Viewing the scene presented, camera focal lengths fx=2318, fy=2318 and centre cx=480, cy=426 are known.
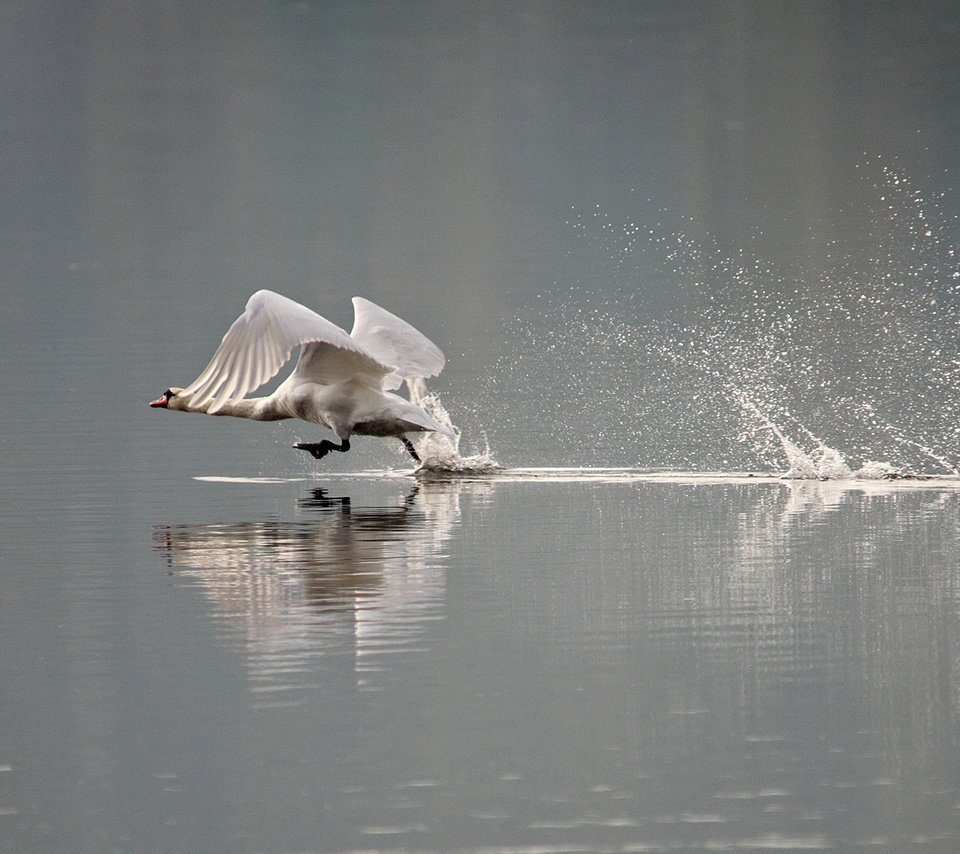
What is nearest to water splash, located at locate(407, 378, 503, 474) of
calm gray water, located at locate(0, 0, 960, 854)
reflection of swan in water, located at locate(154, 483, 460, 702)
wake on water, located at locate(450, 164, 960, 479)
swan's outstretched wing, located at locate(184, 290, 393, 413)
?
wake on water, located at locate(450, 164, 960, 479)

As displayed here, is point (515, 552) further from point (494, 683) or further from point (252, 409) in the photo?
point (252, 409)

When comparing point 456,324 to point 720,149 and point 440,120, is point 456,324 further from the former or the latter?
point 440,120

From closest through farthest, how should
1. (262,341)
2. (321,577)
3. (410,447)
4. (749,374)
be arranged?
(321,577) → (262,341) → (410,447) → (749,374)

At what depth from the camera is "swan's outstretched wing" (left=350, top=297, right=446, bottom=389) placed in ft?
65.4

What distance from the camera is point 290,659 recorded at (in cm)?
1212

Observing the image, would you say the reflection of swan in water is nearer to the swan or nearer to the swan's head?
the swan

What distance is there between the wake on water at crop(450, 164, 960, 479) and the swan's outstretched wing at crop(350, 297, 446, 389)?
64cm

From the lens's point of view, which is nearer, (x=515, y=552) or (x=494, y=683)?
(x=494, y=683)

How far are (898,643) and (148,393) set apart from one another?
15370 mm

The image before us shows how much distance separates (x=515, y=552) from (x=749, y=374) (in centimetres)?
1145

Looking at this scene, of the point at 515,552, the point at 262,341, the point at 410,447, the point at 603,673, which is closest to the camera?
the point at 603,673

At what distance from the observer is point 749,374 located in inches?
1037

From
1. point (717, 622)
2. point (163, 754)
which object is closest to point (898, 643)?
point (717, 622)

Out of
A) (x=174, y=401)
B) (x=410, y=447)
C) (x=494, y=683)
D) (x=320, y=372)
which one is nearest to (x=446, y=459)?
(x=410, y=447)
